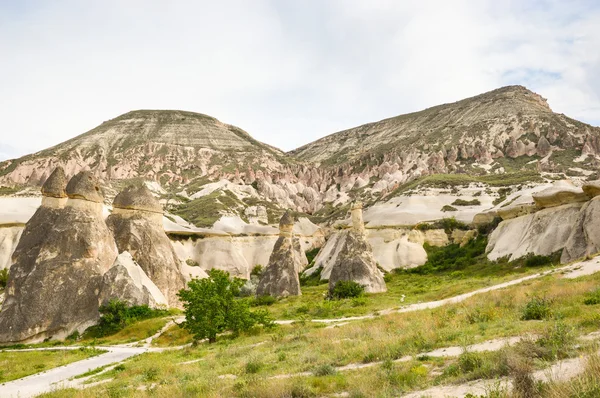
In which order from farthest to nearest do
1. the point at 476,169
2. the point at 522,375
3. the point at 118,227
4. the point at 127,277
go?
the point at 476,169 < the point at 118,227 < the point at 127,277 < the point at 522,375

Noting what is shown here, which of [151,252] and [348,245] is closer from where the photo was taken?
[151,252]

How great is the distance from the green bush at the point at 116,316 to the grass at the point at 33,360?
11.2 feet

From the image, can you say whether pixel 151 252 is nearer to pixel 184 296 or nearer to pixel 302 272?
pixel 184 296

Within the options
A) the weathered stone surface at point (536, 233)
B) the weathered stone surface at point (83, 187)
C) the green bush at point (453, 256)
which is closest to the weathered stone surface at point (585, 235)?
the weathered stone surface at point (536, 233)

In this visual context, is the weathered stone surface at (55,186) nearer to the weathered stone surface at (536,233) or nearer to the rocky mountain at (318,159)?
the weathered stone surface at (536,233)

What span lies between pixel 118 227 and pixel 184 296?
1475cm

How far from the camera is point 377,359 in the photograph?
8047 millimetres

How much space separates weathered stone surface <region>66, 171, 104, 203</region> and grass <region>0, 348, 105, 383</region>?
381 inches

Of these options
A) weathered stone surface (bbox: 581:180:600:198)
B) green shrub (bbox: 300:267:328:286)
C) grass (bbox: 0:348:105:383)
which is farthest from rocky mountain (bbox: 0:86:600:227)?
grass (bbox: 0:348:105:383)

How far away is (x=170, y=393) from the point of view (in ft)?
23.4

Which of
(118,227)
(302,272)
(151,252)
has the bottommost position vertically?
(302,272)

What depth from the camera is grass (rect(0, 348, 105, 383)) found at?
13844mm

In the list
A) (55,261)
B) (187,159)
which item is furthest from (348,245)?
(187,159)

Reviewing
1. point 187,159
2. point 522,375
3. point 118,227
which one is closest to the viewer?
point 522,375
